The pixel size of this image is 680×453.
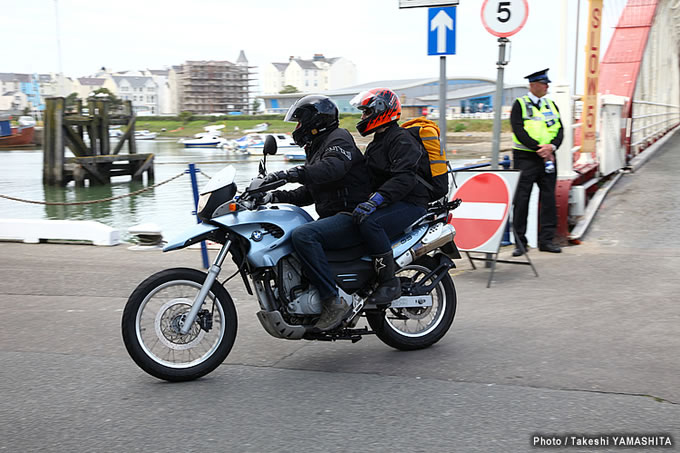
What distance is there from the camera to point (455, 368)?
4445 millimetres

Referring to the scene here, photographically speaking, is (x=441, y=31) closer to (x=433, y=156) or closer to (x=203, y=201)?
(x=433, y=156)

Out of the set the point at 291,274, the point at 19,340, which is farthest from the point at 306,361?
the point at 19,340

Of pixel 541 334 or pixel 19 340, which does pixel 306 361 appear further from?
pixel 19 340

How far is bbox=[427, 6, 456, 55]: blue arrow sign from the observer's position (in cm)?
775

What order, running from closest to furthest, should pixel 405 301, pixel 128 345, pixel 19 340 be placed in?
pixel 128 345 → pixel 405 301 → pixel 19 340

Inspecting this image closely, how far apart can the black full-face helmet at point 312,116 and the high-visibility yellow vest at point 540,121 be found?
395 cm

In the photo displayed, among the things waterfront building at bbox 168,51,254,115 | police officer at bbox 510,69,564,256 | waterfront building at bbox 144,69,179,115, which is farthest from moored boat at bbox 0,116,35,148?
waterfront building at bbox 144,69,179,115

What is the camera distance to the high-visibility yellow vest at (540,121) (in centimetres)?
790

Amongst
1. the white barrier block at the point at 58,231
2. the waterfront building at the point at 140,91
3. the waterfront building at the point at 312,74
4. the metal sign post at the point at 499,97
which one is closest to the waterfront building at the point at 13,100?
the waterfront building at the point at 140,91

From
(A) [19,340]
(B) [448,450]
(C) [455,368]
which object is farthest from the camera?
(A) [19,340]

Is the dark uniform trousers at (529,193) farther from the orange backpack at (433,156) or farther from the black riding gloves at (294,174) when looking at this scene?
the black riding gloves at (294,174)

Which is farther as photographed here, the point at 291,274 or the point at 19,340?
the point at 19,340

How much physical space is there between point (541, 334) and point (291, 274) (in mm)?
1965

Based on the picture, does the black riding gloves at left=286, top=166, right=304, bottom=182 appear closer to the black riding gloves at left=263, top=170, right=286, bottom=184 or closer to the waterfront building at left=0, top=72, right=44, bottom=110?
the black riding gloves at left=263, top=170, right=286, bottom=184
